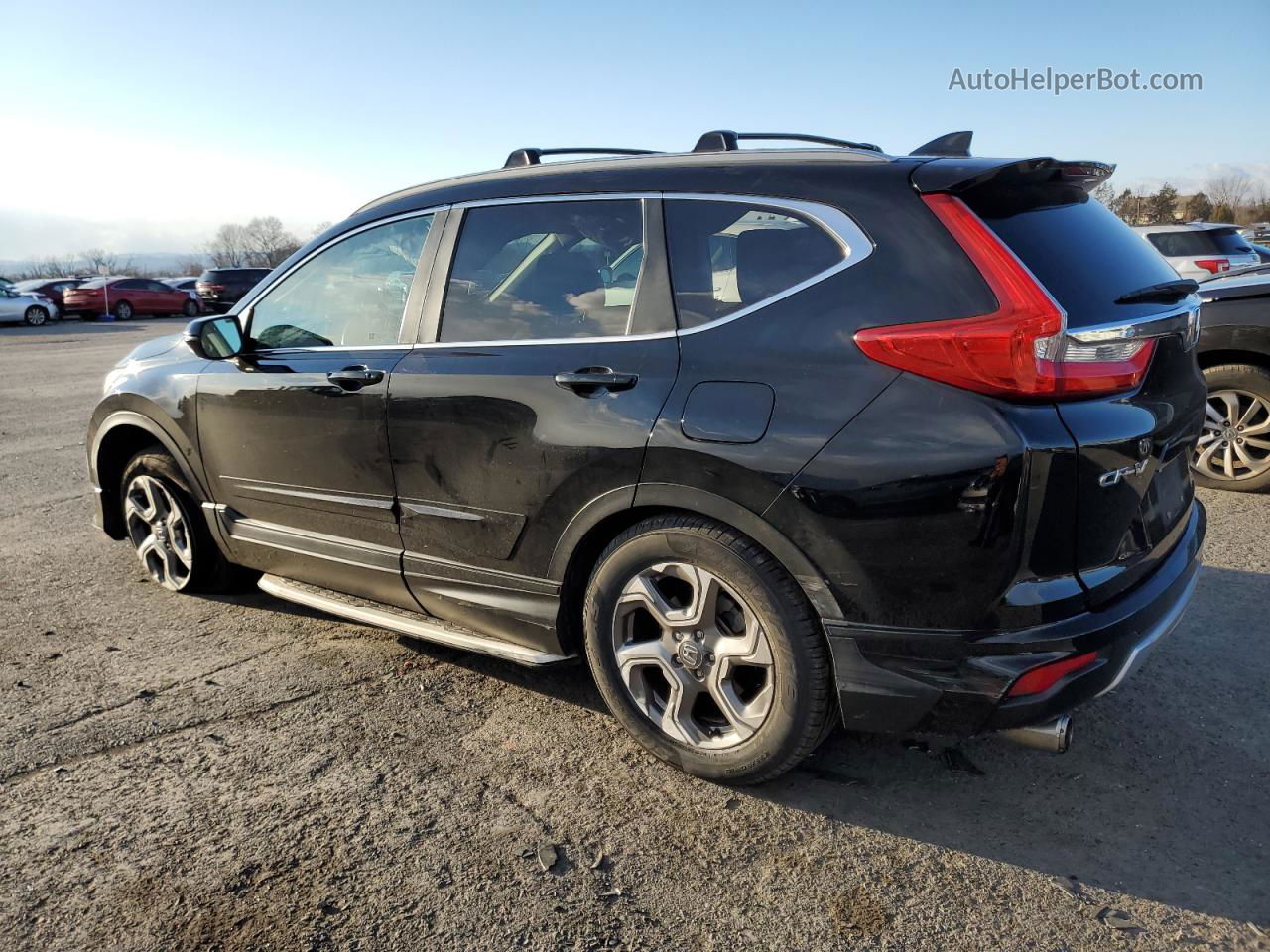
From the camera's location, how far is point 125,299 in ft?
111

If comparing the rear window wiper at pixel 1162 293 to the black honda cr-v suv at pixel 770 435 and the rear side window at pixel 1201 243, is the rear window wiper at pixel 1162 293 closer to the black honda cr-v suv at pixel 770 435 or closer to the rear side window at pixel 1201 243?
the black honda cr-v suv at pixel 770 435

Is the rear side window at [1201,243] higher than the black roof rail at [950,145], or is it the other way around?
the black roof rail at [950,145]

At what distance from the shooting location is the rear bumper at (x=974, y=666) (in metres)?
2.43

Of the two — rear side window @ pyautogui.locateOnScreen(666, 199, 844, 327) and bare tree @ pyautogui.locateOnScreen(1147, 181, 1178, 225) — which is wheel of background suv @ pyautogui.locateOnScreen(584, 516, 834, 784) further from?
bare tree @ pyautogui.locateOnScreen(1147, 181, 1178, 225)

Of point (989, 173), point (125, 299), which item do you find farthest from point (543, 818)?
point (125, 299)

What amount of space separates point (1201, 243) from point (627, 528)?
1447 centimetres

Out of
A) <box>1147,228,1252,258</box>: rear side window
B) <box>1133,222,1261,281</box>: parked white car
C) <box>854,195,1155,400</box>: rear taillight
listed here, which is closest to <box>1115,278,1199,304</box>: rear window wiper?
<box>854,195,1155,400</box>: rear taillight

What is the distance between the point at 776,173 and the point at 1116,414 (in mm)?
1146

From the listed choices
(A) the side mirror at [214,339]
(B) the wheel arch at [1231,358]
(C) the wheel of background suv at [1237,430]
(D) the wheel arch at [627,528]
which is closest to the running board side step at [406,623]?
(D) the wheel arch at [627,528]

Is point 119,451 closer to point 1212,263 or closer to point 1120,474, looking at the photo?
point 1120,474

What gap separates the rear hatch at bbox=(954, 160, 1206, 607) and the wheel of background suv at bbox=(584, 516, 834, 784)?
0.80 metres

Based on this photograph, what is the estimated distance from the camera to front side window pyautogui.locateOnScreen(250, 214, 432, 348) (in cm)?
363

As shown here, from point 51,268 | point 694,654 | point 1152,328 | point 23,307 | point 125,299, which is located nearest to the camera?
point 1152,328

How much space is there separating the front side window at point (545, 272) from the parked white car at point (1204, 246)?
13.4 meters
